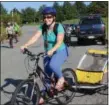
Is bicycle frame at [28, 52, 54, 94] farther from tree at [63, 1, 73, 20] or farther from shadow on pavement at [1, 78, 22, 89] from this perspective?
tree at [63, 1, 73, 20]

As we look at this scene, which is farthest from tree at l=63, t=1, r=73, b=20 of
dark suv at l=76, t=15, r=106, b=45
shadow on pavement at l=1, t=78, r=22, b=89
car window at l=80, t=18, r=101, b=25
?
shadow on pavement at l=1, t=78, r=22, b=89

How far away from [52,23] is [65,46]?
47 centimetres

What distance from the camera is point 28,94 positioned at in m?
6.34

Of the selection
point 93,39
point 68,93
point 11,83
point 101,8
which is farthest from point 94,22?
point 101,8

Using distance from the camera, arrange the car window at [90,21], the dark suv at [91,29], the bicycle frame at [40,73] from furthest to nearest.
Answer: the car window at [90,21] → the dark suv at [91,29] → the bicycle frame at [40,73]

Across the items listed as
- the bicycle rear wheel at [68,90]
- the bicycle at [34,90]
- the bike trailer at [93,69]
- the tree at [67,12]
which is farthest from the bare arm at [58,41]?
the tree at [67,12]

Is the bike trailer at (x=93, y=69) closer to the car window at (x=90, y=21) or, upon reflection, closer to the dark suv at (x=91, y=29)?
the dark suv at (x=91, y=29)

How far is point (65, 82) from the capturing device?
7.15 m

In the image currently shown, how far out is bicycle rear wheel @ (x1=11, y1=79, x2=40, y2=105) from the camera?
613 cm

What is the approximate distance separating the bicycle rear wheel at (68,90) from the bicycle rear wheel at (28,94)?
826mm

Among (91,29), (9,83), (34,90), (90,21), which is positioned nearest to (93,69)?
(9,83)

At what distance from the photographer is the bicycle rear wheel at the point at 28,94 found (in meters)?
6.13

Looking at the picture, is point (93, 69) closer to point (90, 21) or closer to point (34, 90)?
point (34, 90)

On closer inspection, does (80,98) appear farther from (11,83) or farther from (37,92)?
(11,83)
